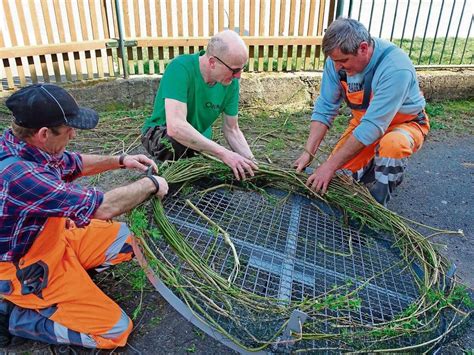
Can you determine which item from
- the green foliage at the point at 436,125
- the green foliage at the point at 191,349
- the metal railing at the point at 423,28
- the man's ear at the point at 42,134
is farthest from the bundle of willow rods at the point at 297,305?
the metal railing at the point at 423,28

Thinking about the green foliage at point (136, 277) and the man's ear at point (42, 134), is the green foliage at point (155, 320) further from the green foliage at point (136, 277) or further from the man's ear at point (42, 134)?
the man's ear at point (42, 134)

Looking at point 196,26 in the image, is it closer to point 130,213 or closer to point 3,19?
point 3,19

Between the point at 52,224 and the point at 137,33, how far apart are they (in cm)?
388

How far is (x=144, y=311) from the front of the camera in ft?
7.89

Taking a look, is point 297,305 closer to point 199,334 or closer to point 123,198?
point 199,334

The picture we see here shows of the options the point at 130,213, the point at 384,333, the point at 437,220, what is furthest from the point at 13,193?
the point at 437,220

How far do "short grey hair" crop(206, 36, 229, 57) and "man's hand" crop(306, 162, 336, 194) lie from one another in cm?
102

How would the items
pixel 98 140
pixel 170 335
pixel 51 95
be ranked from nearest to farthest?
pixel 51 95, pixel 170 335, pixel 98 140

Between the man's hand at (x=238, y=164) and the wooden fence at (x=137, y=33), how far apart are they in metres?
3.16

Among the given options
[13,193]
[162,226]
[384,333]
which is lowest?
[384,333]

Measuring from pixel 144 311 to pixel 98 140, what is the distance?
261 centimetres

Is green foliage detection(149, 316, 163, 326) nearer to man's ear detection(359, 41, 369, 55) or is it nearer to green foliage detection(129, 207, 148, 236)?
green foliage detection(129, 207, 148, 236)

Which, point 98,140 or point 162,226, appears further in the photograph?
point 98,140

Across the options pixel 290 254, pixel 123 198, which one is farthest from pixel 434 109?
pixel 123 198
